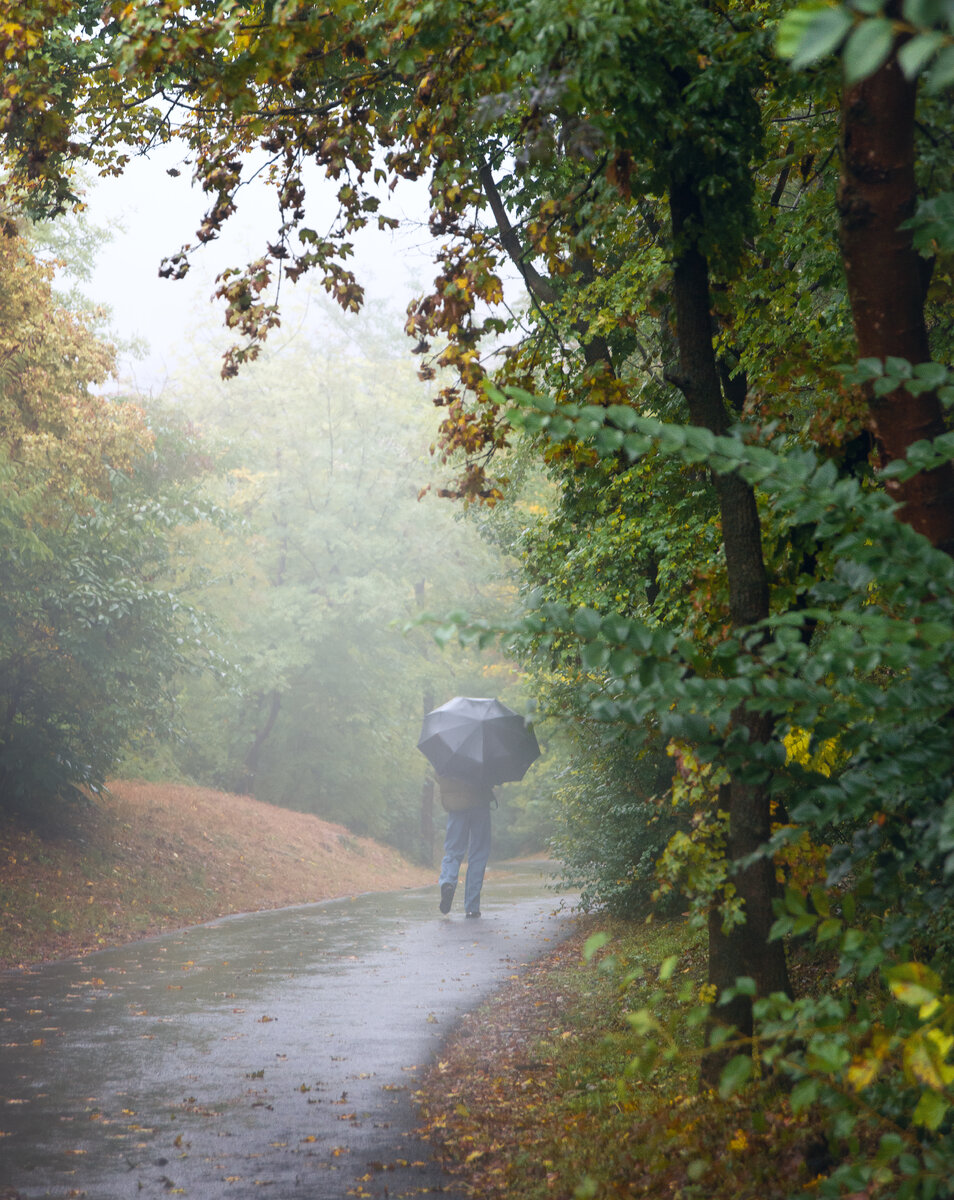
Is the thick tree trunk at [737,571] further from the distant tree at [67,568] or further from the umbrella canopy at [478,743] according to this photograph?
the umbrella canopy at [478,743]

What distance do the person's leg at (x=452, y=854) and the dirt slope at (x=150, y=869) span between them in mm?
3665

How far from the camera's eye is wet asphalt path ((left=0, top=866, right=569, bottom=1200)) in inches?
194

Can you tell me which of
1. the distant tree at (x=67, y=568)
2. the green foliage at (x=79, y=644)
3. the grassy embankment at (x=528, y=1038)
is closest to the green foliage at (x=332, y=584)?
the grassy embankment at (x=528, y=1038)

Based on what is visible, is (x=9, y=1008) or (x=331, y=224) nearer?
(x=331, y=224)

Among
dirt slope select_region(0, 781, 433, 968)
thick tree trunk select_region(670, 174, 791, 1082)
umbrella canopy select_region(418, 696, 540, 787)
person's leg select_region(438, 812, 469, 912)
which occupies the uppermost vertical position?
thick tree trunk select_region(670, 174, 791, 1082)

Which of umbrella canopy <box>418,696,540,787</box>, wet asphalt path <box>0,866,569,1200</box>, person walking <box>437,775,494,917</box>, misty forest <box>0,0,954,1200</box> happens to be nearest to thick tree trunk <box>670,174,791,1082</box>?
misty forest <box>0,0,954,1200</box>

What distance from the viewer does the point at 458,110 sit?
5.71m

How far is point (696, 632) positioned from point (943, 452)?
8.97 feet

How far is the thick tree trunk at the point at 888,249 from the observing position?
137 inches

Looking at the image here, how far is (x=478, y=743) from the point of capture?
17.7 metres

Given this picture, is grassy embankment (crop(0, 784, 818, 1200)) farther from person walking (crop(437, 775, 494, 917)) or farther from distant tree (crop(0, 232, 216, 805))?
person walking (crop(437, 775, 494, 917))

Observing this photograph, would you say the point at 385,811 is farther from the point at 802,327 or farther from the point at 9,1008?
the point at 802,327

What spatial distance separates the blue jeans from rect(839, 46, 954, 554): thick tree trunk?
1351 centimetres

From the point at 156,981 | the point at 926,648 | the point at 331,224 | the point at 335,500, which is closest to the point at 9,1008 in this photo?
the point at 156,981
